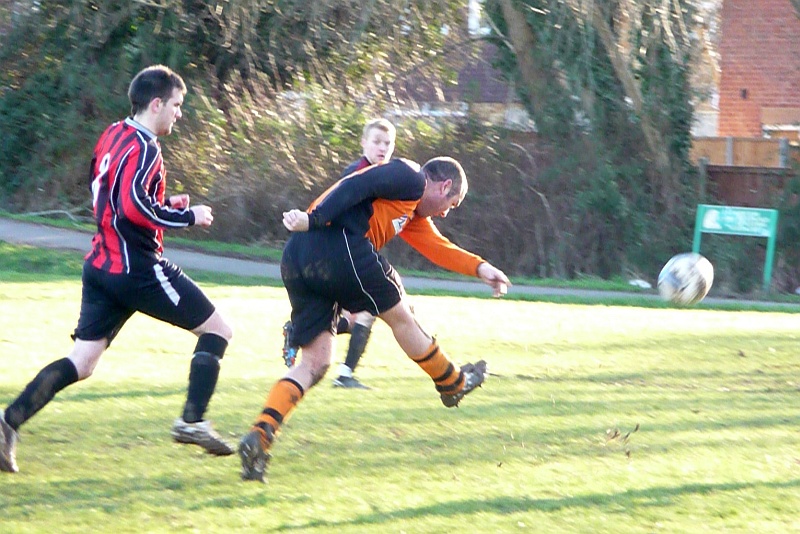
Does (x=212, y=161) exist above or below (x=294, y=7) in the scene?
below

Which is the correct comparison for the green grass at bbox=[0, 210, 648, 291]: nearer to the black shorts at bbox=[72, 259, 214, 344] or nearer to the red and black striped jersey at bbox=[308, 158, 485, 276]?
the red and black striped jersey at bbox=[308, 158, 485, 276]

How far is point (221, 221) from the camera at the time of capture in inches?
813

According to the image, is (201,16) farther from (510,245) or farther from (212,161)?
(510,245)

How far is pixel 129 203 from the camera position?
4996 mm

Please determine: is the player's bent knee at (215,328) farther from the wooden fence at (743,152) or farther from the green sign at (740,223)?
the wooden fence at (743,152)

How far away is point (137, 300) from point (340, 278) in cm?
97

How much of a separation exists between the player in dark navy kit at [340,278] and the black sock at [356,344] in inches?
72.3

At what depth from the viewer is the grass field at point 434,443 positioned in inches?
183

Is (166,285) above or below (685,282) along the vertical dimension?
above

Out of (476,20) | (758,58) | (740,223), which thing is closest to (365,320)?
(740,223)

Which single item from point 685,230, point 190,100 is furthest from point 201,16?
point 685,230

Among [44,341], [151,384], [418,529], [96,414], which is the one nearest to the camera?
[418,529]

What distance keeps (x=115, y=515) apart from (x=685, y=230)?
17.3 metres

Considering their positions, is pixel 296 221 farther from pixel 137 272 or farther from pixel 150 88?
pixel 150 88
